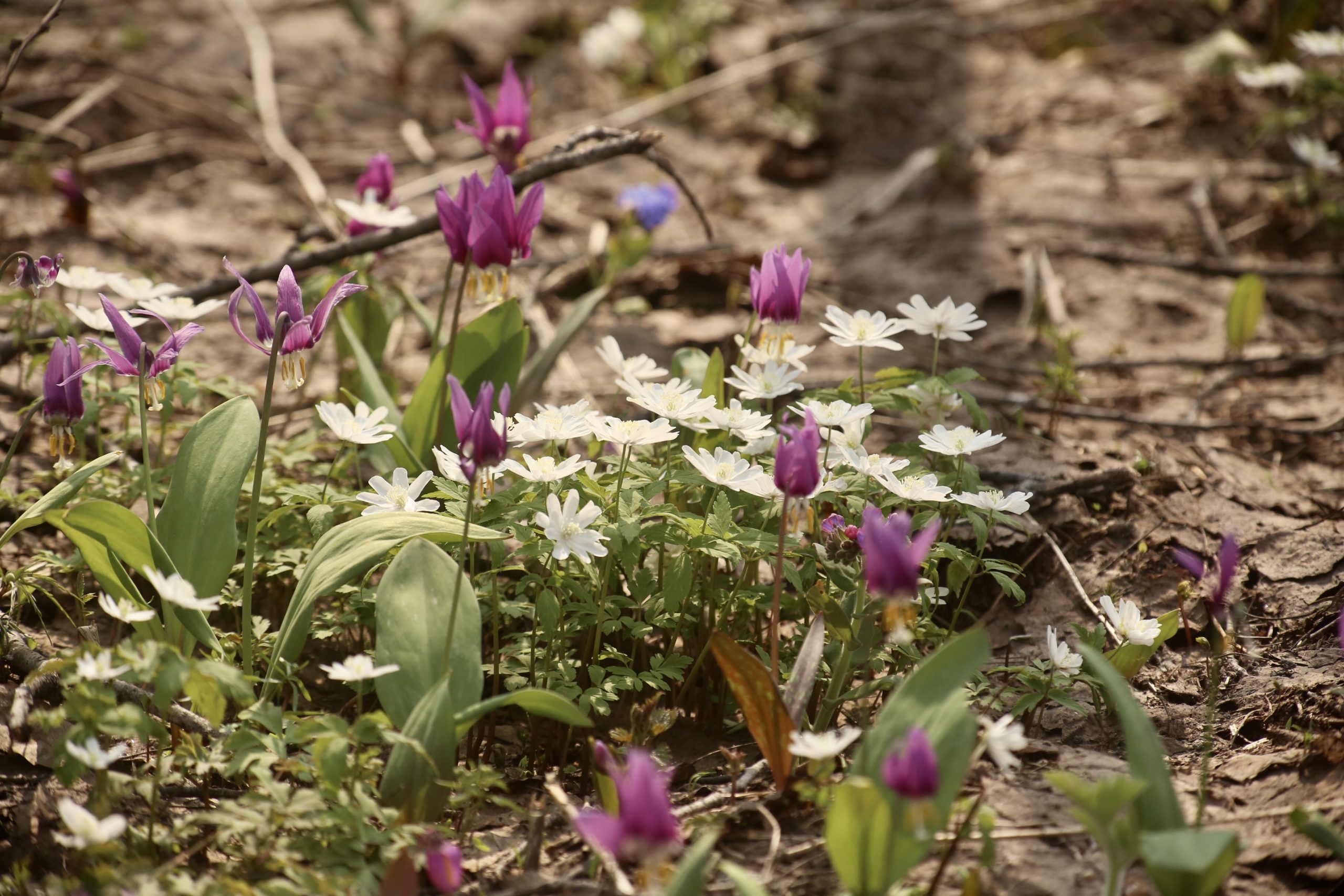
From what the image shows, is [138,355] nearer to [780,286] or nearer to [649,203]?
[780,286]

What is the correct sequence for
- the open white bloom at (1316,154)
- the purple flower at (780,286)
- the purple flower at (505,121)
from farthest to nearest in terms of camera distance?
the open white bloom at (1316,154) → the purple flower at (505,121) → the purple flower at (780,286)

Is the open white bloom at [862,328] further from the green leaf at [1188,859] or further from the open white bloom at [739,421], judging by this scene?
the green leaf at [1188,859]

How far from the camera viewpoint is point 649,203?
3641mm

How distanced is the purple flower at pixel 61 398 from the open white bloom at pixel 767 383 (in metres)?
1.20

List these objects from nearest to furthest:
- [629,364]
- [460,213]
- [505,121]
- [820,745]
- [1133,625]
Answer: [820,745]
[1133,625]
[460,213]
[629,364]
[505,121]

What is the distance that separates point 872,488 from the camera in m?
2.03

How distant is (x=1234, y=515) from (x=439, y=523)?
6.56 feet

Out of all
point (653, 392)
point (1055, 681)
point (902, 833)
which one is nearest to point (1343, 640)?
point (1055, 681)

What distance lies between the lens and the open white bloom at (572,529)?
1763 mm

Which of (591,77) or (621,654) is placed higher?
(591,77)

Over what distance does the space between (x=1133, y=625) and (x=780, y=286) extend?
92cm

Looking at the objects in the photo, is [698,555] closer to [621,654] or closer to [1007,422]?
[621,654]

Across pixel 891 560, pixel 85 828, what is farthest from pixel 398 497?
pixel 891 560

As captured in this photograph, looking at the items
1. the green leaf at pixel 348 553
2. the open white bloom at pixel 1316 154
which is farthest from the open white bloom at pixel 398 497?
the open white bloom at pixel 1316 154
